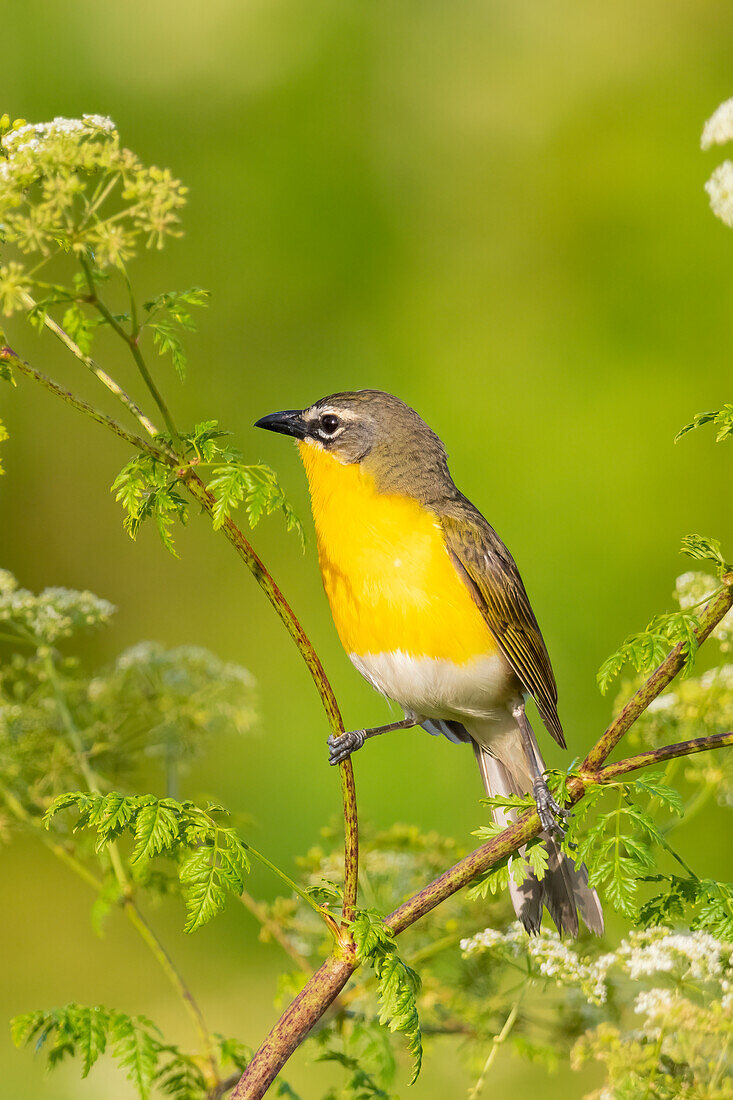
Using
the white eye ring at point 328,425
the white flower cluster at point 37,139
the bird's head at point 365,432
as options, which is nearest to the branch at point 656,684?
the white flower cluster at point 37,139

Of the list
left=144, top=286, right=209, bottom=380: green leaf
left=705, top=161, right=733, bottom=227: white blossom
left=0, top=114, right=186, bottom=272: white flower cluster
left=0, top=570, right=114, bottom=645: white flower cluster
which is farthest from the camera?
left=0, top=570, right=114, bottom=645: white flower cluster

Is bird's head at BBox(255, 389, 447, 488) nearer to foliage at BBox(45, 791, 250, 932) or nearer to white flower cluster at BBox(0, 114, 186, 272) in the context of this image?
white flower cluster at BBox(0, 114, 186, 272)

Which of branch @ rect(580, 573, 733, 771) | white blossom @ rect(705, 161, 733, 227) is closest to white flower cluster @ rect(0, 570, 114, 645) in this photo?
branch @ rect(580, 573, 733, 771)

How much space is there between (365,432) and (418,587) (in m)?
0.42

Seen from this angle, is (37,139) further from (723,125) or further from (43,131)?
(723,125)

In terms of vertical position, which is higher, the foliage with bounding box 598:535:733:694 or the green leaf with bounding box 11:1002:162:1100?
the foliage with bounding box 598:535:733:694

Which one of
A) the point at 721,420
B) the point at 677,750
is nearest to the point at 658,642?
the point at 677,750

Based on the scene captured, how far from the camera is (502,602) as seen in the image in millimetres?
2406

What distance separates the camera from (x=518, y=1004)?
6.11ft

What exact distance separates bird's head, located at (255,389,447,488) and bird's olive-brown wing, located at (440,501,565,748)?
0.17 metres

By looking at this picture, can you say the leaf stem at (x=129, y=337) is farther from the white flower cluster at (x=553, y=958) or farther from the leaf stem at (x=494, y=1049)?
the leaf stem at (x=494, y=1049)

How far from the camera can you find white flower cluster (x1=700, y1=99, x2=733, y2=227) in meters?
1.69

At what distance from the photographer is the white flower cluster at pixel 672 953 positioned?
154cm

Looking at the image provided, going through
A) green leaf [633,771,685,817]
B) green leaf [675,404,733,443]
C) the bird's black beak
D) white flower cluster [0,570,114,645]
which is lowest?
green leaf [633,771,685,817]
